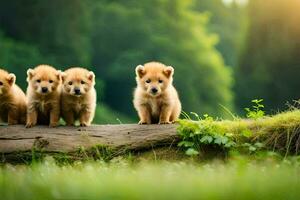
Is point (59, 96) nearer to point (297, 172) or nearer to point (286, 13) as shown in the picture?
point (297, 172)

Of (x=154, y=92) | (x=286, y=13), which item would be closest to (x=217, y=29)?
(x=286, y=13)

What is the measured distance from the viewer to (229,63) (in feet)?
174

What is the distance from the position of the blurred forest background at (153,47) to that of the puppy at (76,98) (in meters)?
23.1

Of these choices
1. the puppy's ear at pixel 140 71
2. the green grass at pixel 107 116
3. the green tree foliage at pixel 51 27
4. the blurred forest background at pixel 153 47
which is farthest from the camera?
the green tree foliage at pixel 51 27

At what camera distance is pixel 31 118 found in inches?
421

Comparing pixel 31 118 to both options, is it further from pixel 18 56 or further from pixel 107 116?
pixel 18 56

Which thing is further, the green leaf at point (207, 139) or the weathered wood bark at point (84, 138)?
the weathered wood bark at point (84, 138)

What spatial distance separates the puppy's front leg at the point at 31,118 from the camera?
1062cm

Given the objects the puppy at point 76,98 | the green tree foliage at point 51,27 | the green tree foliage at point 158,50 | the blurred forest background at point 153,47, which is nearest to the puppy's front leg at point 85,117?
the puppy at point 76,98

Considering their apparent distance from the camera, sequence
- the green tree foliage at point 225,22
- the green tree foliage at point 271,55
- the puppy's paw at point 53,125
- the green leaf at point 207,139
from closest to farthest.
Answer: the green leaf at point 207,139, the puppy's paw at point 53,125, the green tree foliage at point 271,55, the green tree foliage at point 225,22

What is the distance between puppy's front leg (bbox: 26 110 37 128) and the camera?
34.9 feet

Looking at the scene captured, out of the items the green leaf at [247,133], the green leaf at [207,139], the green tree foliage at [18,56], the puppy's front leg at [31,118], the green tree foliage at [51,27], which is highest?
the green tree foliage at [51,27]

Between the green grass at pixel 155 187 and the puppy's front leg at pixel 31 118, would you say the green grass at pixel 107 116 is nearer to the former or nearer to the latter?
the puppy's front leg at pixel 31 118

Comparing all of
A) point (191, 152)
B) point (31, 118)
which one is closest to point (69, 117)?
point (31, 118)
